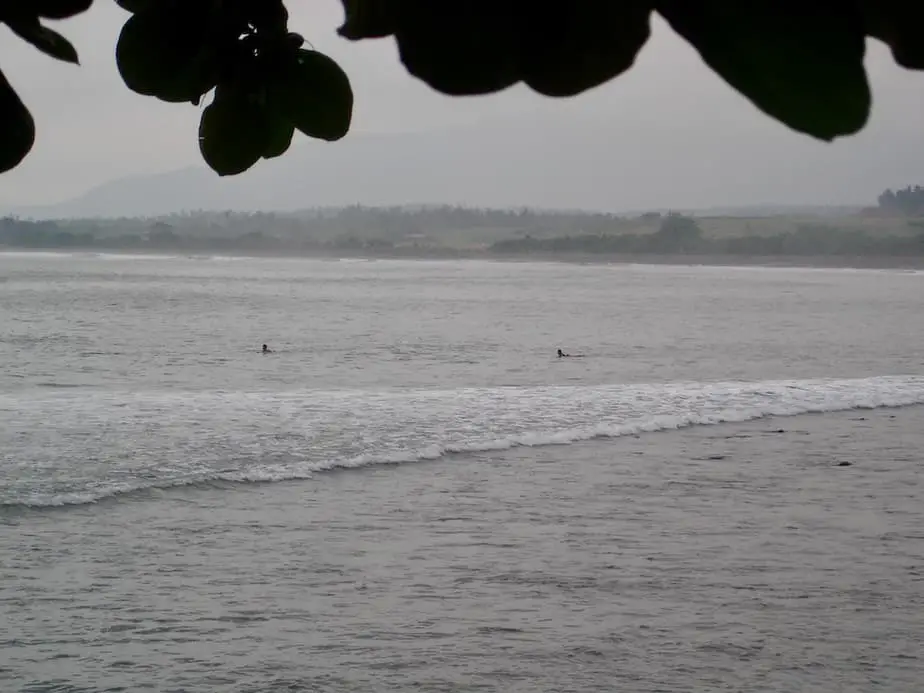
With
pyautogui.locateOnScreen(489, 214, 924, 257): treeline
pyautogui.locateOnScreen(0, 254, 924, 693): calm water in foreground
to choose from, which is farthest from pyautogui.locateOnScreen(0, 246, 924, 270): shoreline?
pyautogui.locateOnScreen(0, 254, 924, 693): calm water in foreground

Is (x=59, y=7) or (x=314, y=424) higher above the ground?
(x=59, y=7)

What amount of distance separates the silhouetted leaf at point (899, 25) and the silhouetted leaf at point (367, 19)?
0.79ft

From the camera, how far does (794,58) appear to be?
514mm

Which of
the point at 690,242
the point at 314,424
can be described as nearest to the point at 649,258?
the point at 690,242

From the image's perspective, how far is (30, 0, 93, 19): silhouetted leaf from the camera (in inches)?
32.0

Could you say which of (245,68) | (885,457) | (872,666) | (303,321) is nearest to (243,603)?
(872,666)

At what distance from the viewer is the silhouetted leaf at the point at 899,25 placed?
555 millimetres

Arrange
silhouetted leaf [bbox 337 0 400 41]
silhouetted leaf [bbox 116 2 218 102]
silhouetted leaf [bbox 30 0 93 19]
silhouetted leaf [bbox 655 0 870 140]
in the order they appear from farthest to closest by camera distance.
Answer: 1. silhouetted leaf [bbox 116 2 218 102]
2. silhouetted leaf [bbox 30 0 93 19]
3. silhouetted leaf [bbox 337 0 400 41]
4. silhouetted leaf [bbox 655 0 870 140]

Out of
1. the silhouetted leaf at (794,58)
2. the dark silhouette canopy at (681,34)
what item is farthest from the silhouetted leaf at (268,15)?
the silhouetted leaf at (794,58)

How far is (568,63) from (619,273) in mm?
96384

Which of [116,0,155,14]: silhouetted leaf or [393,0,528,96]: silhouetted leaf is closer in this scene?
[393,0,528,96]: silhouetted leaf

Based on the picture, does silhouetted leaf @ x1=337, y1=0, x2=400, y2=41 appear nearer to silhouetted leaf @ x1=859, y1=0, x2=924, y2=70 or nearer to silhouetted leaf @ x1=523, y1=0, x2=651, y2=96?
silhouetted leaf @ x1=523, y1=0, x2=651, y2=96

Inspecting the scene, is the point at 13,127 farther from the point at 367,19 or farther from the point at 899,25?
the point at 899,25

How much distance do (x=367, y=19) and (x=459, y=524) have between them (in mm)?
10970
